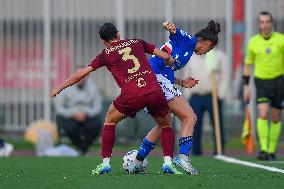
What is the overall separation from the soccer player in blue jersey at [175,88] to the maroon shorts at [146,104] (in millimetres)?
334

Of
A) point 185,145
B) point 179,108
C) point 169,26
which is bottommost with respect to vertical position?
point 185,145

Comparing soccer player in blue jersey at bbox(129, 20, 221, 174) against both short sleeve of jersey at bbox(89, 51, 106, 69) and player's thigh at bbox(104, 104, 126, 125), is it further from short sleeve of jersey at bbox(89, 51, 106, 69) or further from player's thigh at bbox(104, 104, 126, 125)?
short sleeve of jersey at bbox(89, 51, 106, 69)

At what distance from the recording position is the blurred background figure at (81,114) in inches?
840

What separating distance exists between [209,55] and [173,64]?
8.22 m

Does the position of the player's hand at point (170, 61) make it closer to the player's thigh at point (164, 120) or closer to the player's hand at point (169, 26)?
the player's hand at point (169, 26)

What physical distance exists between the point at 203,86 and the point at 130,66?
8405 mm

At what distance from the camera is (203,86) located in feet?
67.8

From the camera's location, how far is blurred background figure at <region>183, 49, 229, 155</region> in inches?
807

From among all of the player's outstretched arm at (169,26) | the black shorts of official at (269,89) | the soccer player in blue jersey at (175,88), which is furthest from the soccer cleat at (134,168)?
the black shorts of official at (269,89)

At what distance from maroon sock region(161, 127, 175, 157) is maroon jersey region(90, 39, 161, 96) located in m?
0.54

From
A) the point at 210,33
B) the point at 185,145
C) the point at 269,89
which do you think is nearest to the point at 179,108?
the point at 185,145

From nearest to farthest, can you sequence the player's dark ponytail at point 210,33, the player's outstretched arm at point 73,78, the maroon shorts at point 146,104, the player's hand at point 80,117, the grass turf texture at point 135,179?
the grass turf texture at point 135,179, the player's outstretched arm at point 73,78, the maroon shorts at point 146,104, the player's dark ponytail at point 210,33, the player's hand at point 80,117

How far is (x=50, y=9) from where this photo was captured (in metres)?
26.1

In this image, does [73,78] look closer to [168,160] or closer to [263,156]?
[168,160]
